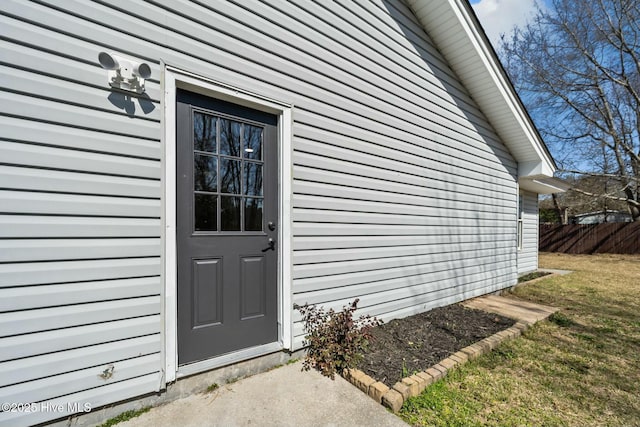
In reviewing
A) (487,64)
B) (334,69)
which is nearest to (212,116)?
(334,69)

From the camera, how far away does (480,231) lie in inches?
203

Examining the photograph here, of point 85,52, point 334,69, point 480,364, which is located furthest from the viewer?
point 334,69

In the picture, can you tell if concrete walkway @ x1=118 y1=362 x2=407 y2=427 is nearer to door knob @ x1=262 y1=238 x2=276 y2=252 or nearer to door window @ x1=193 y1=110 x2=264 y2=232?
door knob @ x1=262 y1=238 x2=276 y2=252

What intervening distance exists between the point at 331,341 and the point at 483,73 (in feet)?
15.1

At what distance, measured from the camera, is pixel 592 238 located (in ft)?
43.1

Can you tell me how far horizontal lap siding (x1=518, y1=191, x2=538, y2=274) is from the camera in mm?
8250

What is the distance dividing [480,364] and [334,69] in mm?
3357

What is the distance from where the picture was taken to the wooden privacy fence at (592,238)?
12.4m

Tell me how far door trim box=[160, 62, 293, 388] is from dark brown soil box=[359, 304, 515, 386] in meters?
0.90

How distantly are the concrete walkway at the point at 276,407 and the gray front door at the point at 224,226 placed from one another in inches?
12.6

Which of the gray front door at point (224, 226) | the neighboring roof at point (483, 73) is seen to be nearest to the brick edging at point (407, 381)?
the gray front door at point (224, 226)

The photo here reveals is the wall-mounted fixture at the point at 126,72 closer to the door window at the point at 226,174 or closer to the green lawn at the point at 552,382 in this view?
the door window at the point at 226,174

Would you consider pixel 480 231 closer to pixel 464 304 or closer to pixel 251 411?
pixel 464 304

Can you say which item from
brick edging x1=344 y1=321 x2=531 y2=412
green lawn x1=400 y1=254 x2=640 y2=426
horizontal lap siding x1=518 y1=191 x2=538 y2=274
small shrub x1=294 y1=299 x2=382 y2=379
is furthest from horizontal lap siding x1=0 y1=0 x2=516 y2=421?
horizontal lap siding x1=518 y1=191 x2=538 y2=274
